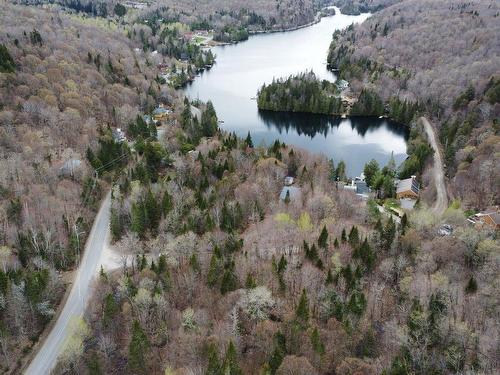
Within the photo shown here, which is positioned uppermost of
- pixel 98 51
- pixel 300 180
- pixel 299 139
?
pixel 98 51

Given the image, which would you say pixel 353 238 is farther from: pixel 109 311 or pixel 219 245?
pixel 109 311

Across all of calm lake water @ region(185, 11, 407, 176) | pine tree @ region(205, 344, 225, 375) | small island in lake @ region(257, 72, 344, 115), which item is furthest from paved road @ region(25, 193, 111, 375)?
small island in lake @ region(257, 72, 344, 115)

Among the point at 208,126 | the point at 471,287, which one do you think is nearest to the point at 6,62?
the point at 208,126

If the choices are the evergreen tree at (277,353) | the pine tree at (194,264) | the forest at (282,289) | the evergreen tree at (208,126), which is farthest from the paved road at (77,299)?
the evergreen tree at (208,126)

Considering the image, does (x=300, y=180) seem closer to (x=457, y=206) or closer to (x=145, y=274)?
(x=457, y=206)

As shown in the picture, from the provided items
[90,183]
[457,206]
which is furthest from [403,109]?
[90,183]

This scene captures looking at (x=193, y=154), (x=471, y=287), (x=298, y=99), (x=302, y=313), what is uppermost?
(x=302, y=313)
